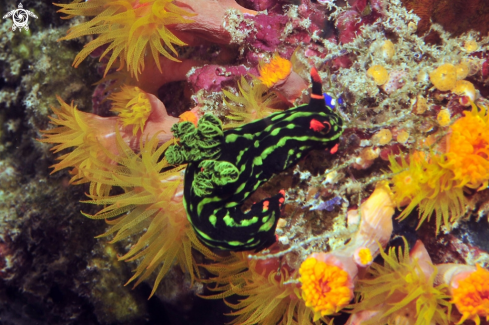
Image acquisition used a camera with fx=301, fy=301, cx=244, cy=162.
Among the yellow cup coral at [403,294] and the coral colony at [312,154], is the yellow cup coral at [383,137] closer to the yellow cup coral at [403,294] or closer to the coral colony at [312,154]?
the coral colony at [312,154]

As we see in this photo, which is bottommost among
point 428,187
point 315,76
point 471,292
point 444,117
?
point 471,292

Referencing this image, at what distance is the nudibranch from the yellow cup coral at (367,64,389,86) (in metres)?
0.45

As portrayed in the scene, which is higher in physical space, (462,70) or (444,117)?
(462,70)

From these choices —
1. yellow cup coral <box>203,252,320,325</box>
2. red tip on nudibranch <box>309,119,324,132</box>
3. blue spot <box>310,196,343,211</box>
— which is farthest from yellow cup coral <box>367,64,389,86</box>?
yellow cup coral <box>203,252,320,325</box>

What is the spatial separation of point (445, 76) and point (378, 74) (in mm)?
500

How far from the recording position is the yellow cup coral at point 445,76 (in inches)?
95.0

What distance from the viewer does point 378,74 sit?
2.59 m

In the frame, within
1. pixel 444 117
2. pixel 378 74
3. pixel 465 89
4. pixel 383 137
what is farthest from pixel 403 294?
pixel 378 74

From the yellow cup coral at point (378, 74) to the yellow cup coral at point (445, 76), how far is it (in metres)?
0.35

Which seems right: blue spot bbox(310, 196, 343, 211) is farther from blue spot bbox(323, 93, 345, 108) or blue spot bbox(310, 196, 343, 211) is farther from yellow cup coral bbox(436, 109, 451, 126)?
yellow cup coral bbox(436, 109, 451, 126)

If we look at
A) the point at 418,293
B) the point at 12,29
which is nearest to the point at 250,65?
the point at 418,293

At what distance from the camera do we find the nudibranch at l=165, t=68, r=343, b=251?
2.48m

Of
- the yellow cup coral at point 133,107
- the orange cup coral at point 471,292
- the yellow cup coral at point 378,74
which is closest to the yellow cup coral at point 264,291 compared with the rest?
the orange cup coral at point 471,292

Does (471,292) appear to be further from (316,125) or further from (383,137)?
(316,125)
